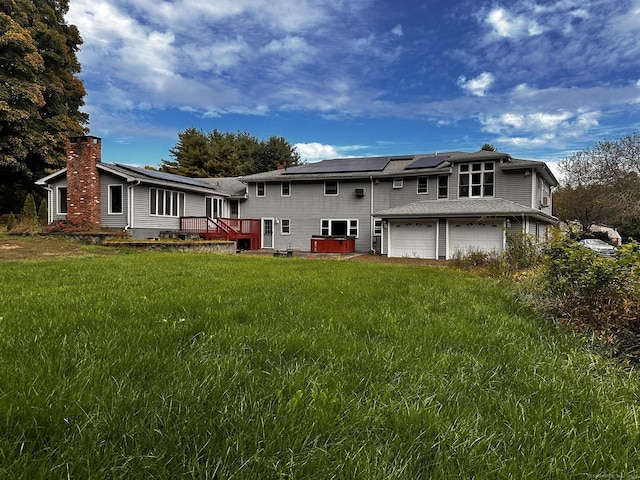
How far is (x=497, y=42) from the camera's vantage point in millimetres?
14664

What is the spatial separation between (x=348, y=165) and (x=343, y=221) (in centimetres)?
385

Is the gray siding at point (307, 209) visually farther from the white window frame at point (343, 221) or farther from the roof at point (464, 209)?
the roof at point (464, 209)

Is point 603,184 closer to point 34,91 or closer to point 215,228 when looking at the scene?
point 215,228

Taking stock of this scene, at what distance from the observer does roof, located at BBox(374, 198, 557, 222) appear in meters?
16.4

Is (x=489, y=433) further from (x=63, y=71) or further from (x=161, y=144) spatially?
(x=161, y=144)

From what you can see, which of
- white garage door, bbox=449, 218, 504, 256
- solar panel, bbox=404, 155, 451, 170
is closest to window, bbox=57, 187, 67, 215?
solar panel, bbox=404, 155, 451, 170

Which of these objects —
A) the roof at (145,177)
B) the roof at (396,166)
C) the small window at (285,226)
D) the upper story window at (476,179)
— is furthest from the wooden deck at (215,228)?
the upper story window at (476,179)

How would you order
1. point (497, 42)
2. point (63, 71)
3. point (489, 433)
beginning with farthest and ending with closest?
point (63, 71) → point (497, 42) → point (489, 433)

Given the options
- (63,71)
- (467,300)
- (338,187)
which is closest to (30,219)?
(63,71)

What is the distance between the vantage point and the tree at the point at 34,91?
65.7 ft

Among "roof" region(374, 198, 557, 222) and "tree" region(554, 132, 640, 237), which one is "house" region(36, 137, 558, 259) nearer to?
"roof" region(374, 198, 557, 222)

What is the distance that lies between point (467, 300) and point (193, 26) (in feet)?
45.5

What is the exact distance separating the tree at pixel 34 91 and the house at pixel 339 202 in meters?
4.67

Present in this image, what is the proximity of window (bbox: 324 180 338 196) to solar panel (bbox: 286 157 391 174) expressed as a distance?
678mm
